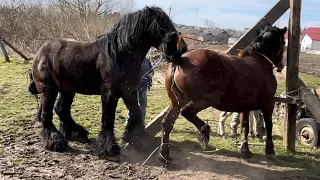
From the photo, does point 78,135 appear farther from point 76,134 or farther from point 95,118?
point 95,118

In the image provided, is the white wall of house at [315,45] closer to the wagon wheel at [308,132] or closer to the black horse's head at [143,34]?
the wagon wheel at [308,132]

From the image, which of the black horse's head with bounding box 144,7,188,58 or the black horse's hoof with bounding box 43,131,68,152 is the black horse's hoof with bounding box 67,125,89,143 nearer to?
the black horse's hoof with bounding box 43,131,68,152

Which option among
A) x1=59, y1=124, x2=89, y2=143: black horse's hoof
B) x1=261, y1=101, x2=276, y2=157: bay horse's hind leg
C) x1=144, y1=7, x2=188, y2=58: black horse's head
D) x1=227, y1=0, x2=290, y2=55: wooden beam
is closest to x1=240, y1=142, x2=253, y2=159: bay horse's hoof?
x1=261, y1=101, x2=276, y2=157: bay horse's hind leg

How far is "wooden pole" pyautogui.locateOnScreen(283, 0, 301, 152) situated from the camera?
5.74 metres

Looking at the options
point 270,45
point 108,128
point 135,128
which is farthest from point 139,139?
point 270,45

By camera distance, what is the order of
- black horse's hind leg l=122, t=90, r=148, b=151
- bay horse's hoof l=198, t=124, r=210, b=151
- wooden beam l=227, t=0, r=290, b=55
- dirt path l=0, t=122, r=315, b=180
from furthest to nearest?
wooden beam l=227, t=0, r=290, b=55 → black horse's hind leg l=122, t=90, r=148, b=151 → bay horse's hoof l=198, t=124, r=210, b=151 → dirt path l=0, t=122, r=315, b=180

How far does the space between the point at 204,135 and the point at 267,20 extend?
210cm

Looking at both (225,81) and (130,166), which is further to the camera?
(130,166)

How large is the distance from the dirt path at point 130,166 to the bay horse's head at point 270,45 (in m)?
1.54

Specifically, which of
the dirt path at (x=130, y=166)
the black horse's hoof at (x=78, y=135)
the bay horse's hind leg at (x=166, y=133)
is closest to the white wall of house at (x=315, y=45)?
the dirt path at (x=130, y=166)

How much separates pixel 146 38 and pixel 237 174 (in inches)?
90.1

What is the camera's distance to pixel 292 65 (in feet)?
19.2

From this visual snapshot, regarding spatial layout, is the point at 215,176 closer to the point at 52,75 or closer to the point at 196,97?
the point at 196,97

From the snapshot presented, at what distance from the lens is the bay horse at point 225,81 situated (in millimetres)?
4949
